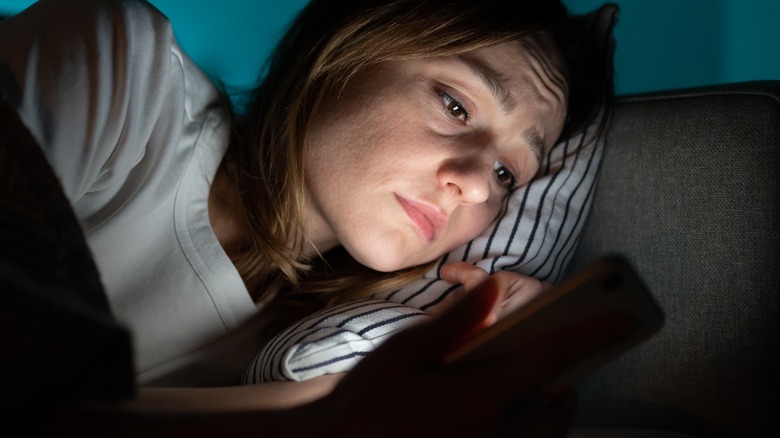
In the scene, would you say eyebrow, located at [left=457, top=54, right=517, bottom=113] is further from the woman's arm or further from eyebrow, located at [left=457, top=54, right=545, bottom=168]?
the woman's arm

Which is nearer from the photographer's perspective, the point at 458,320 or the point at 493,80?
the point at 458,320

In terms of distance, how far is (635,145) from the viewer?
1.01 metres

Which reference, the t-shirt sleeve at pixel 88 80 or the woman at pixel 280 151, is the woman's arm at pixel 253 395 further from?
the t-shirt sleeve at pixel 88 80

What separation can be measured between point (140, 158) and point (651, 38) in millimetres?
1265

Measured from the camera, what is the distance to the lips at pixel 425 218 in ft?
2.63

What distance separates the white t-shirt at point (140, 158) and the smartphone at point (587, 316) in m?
0.44

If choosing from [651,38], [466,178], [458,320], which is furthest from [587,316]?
[651,38]

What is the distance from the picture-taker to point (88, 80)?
2.22 feet

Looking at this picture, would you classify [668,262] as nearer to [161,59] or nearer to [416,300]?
[416,300]

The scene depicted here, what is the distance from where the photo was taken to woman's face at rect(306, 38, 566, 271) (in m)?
0.79

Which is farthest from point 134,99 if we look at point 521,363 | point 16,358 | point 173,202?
point 521,363

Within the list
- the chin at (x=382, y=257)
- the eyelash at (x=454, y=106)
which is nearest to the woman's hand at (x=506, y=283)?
the chin at (x=382, y=257)

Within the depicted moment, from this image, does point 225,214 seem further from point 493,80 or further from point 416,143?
point 493,80

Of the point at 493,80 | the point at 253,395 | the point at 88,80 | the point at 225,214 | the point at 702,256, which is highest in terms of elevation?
the point at 88,80
